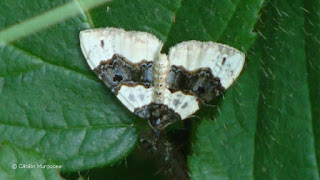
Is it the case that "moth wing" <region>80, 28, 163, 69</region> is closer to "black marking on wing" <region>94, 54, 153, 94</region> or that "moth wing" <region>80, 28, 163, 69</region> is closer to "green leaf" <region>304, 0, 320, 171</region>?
"black marking on wing" <region>94, 54, 153, 94</region>

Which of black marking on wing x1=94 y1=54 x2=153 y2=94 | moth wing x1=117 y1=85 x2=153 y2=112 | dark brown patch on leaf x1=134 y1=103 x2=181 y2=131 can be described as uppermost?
black marking on wing x1=94 y1=54 x2=153 y2=94

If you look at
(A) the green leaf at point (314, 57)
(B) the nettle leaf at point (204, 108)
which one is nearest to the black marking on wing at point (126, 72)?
(B) the nettle leaf at point (204, 108)

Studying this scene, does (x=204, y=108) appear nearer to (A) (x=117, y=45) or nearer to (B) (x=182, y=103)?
(B) (x=182, y=103)

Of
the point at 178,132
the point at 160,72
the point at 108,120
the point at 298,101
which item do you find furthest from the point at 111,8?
the point at 298,101

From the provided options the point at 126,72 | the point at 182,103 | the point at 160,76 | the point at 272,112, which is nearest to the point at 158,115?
the point at 182,103

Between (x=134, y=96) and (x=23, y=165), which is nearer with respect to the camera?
(x=23, y=165)

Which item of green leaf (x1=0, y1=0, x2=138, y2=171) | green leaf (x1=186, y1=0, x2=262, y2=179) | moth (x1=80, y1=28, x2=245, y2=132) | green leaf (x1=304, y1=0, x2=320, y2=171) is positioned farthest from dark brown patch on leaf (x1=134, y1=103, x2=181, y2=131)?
green leaf (x1=304, y1=0, x2=320, y2=171)

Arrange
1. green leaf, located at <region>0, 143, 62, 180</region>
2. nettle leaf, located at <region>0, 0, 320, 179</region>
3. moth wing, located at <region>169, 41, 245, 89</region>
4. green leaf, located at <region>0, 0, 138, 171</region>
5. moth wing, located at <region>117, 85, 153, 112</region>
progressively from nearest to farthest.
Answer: green leaf, located at <region>0, 143, 62, 180</region>, nettle leaf, located at <region>0, 0, 320, 179</region>, moth wing, located at <region>169, 41, 245, 89</region>, green leaf, located at <region>0, 0, 138, 171</region>, moth wing, located at <region>117, 85, 153, 112</region>
